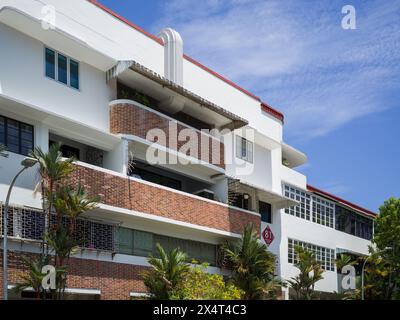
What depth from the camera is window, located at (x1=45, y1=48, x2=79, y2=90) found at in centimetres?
2286

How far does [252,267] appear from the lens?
28.4m

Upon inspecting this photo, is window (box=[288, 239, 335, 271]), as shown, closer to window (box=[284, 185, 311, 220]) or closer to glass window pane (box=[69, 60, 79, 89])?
window (box=[284, 185, 311, 220])

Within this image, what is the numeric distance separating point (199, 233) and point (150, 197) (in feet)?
14.0

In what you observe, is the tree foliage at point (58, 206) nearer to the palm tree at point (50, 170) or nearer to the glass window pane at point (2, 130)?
the palm tree at point (50, 170)

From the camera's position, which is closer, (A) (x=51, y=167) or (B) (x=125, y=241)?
(A) (x=51, y=167)

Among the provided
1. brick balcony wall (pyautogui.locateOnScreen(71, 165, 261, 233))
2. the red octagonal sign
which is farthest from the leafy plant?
the red octagonal sign

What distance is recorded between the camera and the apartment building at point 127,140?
2138cm

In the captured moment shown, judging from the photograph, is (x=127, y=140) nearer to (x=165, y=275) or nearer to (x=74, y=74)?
(x=74, y=74)

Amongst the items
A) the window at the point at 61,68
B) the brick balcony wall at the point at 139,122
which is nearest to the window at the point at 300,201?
the brick balcony wall at the point at 139,122

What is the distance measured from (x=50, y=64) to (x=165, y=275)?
28.1 feet

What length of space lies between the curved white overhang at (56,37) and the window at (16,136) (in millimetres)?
3131

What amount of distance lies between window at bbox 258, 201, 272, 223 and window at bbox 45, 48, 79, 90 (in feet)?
45.5

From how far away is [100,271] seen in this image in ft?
75.0

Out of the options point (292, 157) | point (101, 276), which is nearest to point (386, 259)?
point (292, 157)
